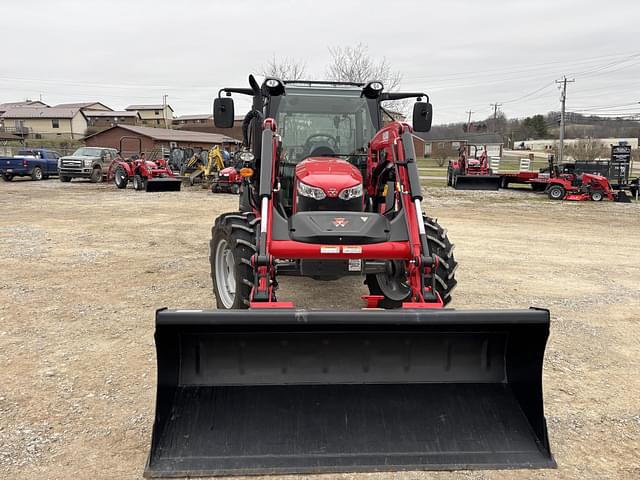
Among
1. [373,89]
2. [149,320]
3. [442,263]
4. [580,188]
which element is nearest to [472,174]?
[580,188]

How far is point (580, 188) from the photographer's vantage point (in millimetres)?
19922

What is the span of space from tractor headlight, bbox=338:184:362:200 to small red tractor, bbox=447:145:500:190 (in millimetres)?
20036

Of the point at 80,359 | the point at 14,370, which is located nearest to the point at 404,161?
the point at 80,359

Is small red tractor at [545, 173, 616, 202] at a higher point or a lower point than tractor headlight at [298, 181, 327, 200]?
lower

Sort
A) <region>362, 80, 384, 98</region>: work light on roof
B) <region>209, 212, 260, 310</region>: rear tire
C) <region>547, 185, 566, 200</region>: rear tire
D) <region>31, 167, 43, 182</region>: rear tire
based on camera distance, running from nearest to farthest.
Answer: <region>209, 212, 260, 310</region>: rear tire → <region>362, 80, 384, 98</region>: work light on roof → <region>547, 185, 566, 200</region>: rear tire → <region>31, 167, 43, 182</region>: rear tire

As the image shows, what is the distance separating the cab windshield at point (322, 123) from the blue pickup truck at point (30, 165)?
81.0 feet

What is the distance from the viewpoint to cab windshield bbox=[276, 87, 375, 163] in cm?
539

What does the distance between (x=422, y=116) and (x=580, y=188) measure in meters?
17.5

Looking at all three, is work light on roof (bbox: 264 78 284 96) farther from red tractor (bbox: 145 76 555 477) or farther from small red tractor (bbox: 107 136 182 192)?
small red tractor (bbox: 107 136 182 192)

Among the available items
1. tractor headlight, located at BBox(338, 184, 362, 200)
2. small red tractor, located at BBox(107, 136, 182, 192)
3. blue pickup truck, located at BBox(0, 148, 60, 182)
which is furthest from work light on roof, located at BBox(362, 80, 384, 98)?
blue pickup truck, located at BBox(0, 148, 60, 182)

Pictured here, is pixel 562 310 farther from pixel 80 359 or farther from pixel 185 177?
pixel 185 177

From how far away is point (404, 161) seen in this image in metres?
4.34

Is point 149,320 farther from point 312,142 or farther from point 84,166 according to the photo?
point 84,166

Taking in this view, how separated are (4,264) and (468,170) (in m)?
21.4
